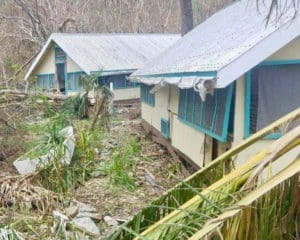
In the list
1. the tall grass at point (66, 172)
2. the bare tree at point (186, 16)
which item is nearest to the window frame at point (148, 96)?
the tall grass at point (66, 172)

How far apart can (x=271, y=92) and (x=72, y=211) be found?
3431mm

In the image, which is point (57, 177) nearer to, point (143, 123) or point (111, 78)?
point (143, 123)

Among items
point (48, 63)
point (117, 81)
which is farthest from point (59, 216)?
point (48, 63)

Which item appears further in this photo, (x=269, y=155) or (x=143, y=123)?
(x=143, y=123)

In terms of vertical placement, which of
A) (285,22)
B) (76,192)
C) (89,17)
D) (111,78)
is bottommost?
(76,192)

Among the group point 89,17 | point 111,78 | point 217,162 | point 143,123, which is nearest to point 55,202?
point 217,162

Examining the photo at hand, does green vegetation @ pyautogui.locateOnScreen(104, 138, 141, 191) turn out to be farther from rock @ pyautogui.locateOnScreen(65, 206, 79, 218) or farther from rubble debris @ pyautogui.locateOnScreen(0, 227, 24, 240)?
rubble debris @ pyautogui.locateOnScreen(0, 227, 24, 240)

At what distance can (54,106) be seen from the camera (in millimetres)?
13852

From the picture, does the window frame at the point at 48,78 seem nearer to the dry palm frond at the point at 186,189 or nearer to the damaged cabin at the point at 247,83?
the damaged cabin at the point at 247,83

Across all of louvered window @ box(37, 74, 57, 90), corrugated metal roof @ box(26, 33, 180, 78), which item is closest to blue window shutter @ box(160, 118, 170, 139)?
corrugated metal roof @ box(26, 33, 180, 78)

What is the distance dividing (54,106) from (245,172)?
12520 millimetres

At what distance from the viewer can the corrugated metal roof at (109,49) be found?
17.4m

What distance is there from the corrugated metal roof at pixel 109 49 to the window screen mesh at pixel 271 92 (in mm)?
11105

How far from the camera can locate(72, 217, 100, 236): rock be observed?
5588 mm
